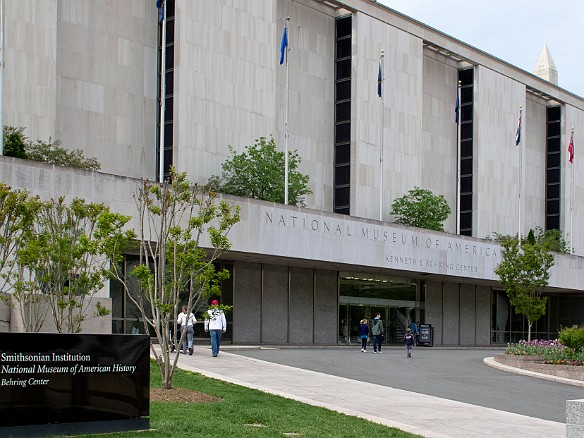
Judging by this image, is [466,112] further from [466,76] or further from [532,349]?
[532,349]

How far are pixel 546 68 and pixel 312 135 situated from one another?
32.6 meters

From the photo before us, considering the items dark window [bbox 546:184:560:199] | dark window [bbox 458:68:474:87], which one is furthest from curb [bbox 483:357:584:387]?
dark window [bbox 546:184:560:199]

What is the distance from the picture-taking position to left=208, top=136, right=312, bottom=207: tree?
4238 cm

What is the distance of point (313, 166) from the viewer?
165 ft

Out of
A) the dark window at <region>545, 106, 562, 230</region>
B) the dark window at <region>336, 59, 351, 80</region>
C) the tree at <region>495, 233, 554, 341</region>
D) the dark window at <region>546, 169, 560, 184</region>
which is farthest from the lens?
the dark window at <region>546, 169, 560, 184</region>

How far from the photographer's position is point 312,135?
5028 centimetres

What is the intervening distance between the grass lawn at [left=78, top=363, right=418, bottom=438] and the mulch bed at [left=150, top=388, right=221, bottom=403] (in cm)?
33

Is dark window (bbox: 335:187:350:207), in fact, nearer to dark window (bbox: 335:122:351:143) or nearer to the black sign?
dark window (bbox: 335:122:351:143)

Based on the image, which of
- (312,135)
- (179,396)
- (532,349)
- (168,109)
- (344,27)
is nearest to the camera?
(179,396)

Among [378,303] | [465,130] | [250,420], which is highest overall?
[465,130]

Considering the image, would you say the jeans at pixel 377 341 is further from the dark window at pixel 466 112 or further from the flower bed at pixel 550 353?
the dark window at pixel 466 112

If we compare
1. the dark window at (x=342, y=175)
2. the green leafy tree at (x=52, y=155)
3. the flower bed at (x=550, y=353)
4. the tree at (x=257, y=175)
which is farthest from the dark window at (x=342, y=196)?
the flower bed at (x=550, y=353)

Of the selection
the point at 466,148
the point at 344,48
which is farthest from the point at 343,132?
the point at 466,148

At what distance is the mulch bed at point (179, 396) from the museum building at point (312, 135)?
8232 millimetres
